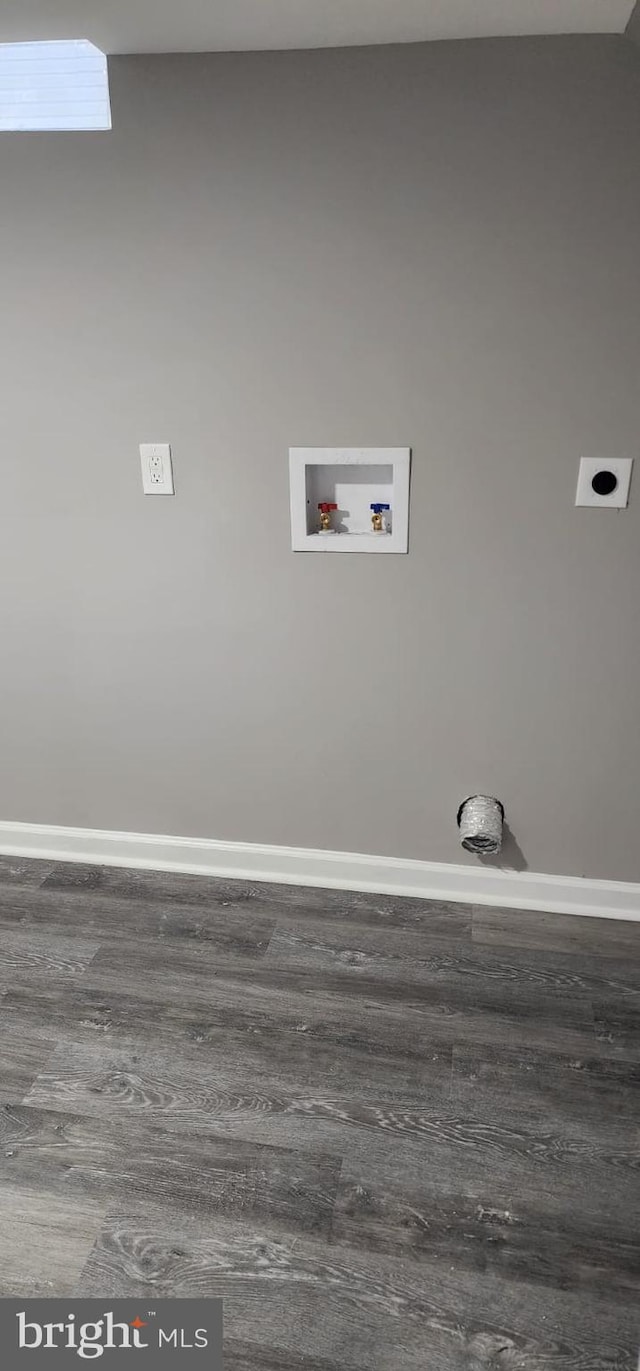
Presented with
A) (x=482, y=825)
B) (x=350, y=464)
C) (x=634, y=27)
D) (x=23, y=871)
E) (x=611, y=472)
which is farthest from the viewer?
(x=23, y=871)

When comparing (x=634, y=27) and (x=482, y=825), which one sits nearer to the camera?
(x=634, y=27)

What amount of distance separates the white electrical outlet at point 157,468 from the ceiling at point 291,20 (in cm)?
78

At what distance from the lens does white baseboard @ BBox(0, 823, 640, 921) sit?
88.9 inches

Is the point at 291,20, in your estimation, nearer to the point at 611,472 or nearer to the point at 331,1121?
the point at 611,472

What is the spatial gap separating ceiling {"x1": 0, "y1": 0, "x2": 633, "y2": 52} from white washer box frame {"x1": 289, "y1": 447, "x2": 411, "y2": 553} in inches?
30.1

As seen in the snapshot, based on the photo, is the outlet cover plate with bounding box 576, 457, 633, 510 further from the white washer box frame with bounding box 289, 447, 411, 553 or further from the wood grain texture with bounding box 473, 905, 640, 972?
the wood grain texture with bounding box 473, 905, 640, 972

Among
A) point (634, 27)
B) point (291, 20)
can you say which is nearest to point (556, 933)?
point (634, 27)

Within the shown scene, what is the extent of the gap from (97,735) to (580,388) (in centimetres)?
149

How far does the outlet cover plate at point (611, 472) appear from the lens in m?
1.89

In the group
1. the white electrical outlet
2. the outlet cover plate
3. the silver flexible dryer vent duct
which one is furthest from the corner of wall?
the silver flexible dryer vent duct

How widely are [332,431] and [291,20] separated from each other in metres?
0.75

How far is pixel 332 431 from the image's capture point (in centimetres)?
200

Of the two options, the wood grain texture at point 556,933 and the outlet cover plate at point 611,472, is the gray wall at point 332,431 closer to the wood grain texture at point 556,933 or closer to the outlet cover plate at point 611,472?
the outlet cover plate at point 611,472

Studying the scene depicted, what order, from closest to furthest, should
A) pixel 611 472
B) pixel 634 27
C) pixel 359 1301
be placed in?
1. pixel 359 1301
2. pixel 634 27
3. pixel 611 472
